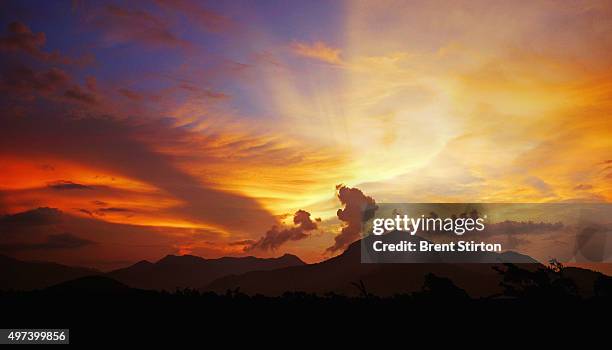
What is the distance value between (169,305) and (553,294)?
30004 millimetres

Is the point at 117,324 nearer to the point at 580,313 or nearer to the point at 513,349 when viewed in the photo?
the point at 513,349

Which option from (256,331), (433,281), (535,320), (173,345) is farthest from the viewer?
(433,281)

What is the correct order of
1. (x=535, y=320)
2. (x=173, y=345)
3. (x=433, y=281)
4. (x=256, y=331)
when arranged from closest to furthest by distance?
(x=173, y=345) → (x=256, y=331) → (x=535, y=320) → (x=433, y=281)

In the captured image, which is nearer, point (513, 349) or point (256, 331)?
point (513, 349)

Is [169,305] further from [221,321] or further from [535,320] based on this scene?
[535,320]

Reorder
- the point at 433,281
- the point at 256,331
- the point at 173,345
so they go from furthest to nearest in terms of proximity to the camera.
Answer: the point at 433,281, the point at 256,331, the point at 173,345

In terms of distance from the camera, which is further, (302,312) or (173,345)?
(302,312)

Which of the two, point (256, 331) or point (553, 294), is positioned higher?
point (553, 294)

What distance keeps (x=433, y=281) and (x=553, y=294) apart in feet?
34.1

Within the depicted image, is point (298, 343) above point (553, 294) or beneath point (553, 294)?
beneath

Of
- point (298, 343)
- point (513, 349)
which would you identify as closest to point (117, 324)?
point (298, 343)

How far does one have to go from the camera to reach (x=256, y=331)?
26953mm

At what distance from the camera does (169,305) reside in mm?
30281

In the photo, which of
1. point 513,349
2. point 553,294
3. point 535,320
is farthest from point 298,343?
point 553,294
